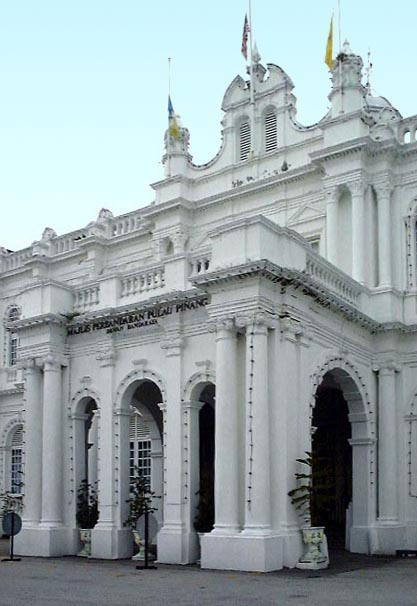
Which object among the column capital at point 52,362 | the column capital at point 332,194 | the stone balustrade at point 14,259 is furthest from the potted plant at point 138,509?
the stone balustrade at point 14,259

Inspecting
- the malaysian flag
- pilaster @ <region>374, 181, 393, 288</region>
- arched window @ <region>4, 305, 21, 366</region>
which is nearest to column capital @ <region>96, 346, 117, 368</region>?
pilaster @ <region>374, 181, 393, 288</region>

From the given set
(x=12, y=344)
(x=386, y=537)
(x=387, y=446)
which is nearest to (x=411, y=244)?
(x=387, y=446)

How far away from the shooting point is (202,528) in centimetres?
1820

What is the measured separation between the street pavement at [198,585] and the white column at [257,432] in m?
1.09

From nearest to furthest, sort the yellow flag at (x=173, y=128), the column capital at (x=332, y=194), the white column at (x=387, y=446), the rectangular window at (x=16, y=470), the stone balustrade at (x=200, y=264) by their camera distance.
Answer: the stone balustrade at (x=200, y=264)
the white column at (x=387, y=446)
the column capital at (x=332, y=194)
the yellow flag at (x=173, y=128)
the rectangular window at (x=16, y=470)

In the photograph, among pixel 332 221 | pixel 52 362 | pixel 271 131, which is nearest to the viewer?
pixel 52 362

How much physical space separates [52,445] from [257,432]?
6.35m

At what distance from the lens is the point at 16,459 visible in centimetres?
3186

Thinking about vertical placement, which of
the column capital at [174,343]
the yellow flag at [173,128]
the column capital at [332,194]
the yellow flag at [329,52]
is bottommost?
the column capital at [174,343]

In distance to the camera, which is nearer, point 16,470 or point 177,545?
point 177,545

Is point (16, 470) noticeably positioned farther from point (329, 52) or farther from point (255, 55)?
point (329, 52)

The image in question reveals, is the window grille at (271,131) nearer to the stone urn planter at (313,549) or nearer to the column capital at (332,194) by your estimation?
the column capital at (332,194)

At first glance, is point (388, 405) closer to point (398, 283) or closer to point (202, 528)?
point (398, 283)

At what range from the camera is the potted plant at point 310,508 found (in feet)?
54.9
